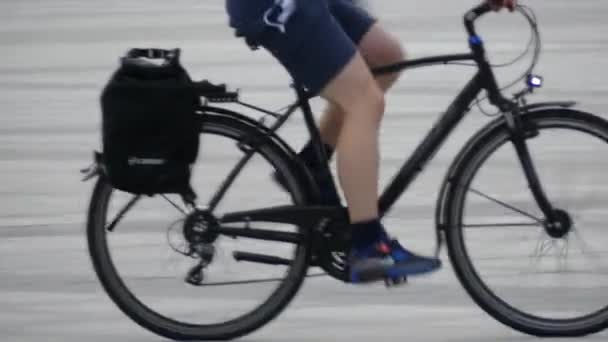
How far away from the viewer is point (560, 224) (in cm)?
661

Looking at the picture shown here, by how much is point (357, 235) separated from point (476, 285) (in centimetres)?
48

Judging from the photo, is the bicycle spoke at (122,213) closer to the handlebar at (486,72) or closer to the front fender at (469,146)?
the front fender at (469,146)

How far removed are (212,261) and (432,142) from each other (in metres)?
0.87

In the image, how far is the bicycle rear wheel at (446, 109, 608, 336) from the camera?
6531mm

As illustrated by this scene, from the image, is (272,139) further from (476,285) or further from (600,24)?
(600,24)

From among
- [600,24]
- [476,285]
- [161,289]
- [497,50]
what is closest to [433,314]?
[476,285]

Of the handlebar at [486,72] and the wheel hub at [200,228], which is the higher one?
the handlebar at [486,72]

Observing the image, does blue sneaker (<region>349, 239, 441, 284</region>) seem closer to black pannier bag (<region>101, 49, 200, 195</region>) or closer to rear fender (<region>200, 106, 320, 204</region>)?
rear fender (<region>200, 106, 320, 204</region>)

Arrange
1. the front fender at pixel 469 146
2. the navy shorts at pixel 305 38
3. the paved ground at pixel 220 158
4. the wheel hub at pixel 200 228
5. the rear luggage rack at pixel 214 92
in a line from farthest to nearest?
the paved ground at pixel 220 158 → the wheel hub at pixel 200 228 → the front fender at pixel 469 146 → the rear luggage rack at pixel 214 92 → the navy shorts at pixel 305 38

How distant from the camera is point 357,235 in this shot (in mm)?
6508

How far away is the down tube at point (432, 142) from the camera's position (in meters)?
6.58

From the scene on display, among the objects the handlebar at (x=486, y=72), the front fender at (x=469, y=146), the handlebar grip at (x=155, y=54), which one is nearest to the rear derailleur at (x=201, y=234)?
the handlebar grip at (x=155, y=54)

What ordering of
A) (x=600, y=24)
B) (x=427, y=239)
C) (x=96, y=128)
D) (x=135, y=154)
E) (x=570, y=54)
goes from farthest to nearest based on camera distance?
1. (x=600, y=24)
2. (x=570, y=54)
3. (x=96, y=128)
4. (x=427, y=239)
5. (x=135, y=154)

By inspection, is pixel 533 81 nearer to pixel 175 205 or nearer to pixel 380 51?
pixel 380 51
